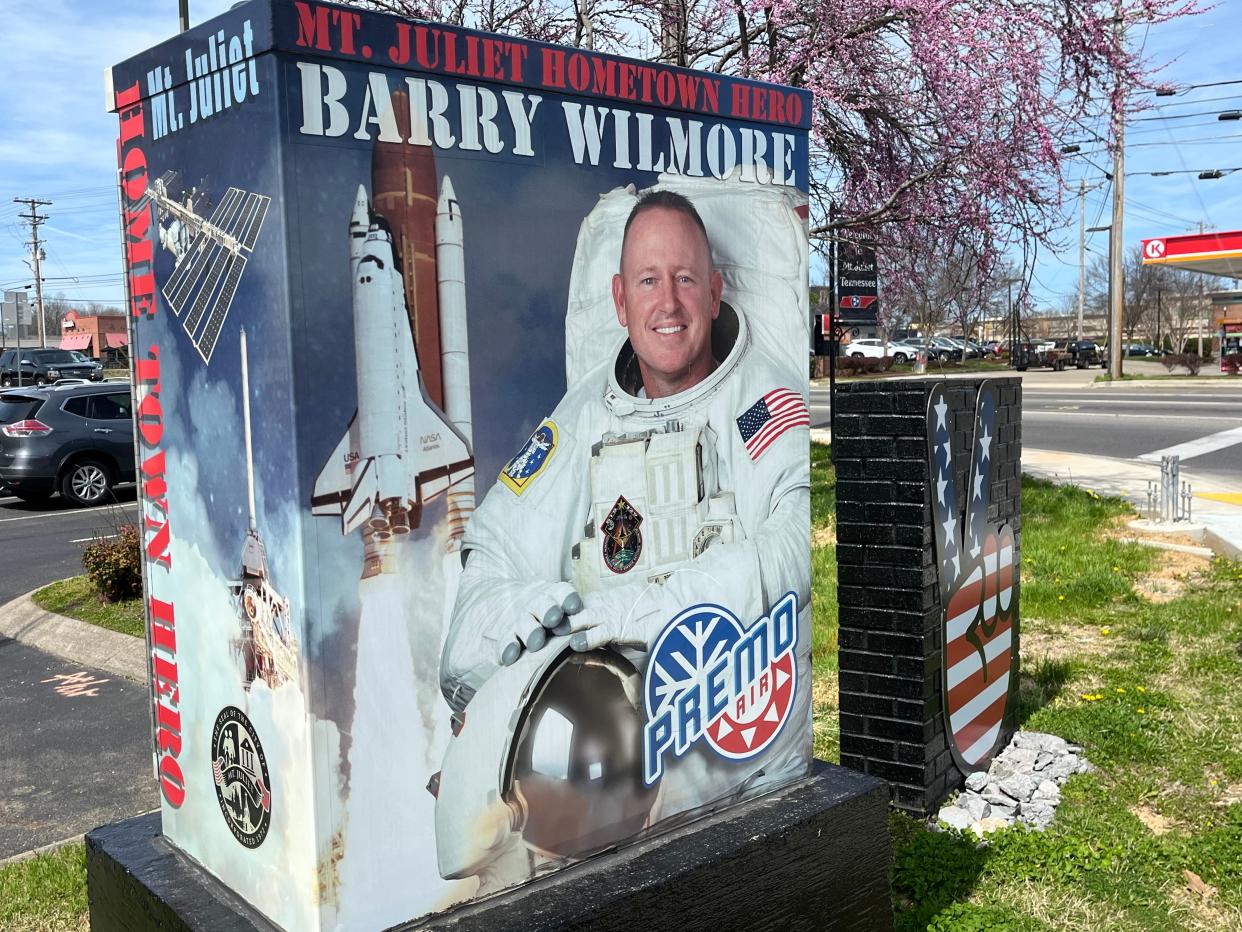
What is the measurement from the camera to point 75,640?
7.77 meters

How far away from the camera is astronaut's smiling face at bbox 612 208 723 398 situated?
8.46 feet

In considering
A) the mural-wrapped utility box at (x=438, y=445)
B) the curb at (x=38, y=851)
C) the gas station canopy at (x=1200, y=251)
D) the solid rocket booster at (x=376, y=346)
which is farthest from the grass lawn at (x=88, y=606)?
the gas station canopy at (x=1200, y=251)

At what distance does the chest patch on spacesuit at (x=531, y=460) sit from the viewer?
2.35 metres

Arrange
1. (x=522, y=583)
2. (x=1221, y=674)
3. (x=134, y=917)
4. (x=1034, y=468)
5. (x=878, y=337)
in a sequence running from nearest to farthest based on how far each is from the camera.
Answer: (x=522, y=583), (x=134, y=917), (x=1221, y=674), (x=1034, y=468), (x=878, y=337)

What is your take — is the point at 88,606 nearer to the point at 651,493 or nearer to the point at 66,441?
the point at 651,493

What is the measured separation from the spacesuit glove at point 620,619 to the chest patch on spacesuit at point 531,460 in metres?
0.31

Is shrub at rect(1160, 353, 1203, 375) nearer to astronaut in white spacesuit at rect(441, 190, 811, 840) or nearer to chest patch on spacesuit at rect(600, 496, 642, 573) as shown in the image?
astronaut in white spacesuit at rect(441, 190, 811, 840)

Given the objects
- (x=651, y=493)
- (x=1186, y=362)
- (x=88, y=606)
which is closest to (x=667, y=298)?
(x=651, y=493)

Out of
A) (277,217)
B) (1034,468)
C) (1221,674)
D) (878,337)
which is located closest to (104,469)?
(1034,468)

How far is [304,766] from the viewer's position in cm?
205

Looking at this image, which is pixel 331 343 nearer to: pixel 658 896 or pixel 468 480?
pixel 468 480

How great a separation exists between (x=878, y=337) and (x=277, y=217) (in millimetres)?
62082

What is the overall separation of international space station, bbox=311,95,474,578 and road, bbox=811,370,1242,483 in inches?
545

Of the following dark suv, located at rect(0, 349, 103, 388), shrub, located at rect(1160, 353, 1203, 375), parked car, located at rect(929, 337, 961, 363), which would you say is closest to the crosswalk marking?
shrub, located at rect(1160, 353, 1203, 375)
